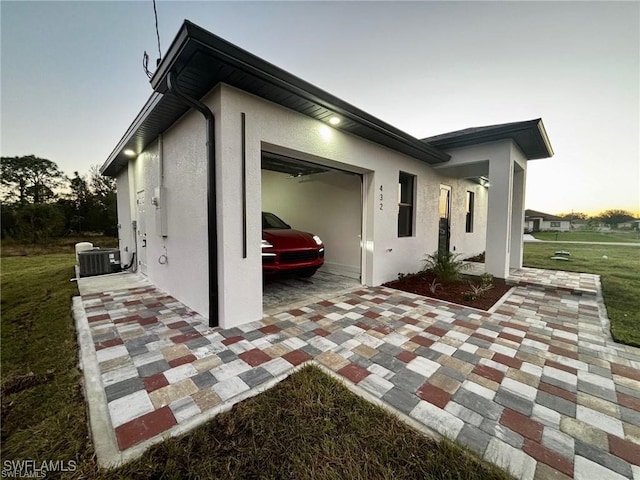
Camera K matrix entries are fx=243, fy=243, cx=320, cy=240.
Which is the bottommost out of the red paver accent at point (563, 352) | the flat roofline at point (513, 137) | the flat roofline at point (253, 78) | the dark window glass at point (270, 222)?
the red paver accent at point (563, 352)

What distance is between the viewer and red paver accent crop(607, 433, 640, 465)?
1320mm

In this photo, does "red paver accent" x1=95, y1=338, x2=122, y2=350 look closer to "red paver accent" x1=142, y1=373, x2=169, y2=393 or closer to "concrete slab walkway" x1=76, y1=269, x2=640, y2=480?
"concrete slab walkway" x1=76, y1=269, x2=640, y2=480

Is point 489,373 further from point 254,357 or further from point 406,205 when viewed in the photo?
point 406,205

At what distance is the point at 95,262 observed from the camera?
20.7 ft

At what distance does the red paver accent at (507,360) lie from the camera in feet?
7.31

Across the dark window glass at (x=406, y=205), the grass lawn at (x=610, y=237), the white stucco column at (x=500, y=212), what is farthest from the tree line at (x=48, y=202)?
the grass lawn at (x=610, y=237)

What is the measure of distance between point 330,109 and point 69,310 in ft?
16.0

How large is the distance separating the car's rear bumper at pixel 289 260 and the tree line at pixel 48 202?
49.8 ft

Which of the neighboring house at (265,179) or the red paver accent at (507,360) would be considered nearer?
the red paver accent at (507,360)

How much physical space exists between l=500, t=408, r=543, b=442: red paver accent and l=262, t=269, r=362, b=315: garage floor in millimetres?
2714

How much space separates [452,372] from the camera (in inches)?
82.4

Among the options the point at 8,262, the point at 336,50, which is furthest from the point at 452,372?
the point at 8,262

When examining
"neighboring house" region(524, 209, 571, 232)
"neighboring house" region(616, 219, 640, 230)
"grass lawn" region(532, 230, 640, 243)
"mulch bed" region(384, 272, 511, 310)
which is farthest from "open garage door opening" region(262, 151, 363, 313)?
"neighboring house" region(524, 209, 571, 232)

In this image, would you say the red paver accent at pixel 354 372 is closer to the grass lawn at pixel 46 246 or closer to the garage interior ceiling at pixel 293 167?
the garage interior ceiling at pixel 293 167
